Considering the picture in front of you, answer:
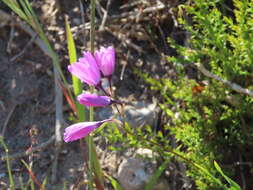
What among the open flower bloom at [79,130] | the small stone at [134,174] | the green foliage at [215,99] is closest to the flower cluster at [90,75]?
the open flower bloom at [79,130]

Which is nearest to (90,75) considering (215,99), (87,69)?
(87,69)

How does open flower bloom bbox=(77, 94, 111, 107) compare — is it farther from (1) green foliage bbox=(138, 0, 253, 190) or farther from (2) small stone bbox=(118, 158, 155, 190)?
(2) small stone bbox=(118, 158, 155, 190)

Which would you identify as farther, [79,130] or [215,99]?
[215,99]

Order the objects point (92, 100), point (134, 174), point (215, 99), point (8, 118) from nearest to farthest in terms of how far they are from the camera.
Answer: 1. point (92, 100)
2. point (215, 99)
3. point (134, 174)
4. point (8, 118)

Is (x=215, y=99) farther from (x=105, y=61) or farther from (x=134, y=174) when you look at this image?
(x=105, y=61)

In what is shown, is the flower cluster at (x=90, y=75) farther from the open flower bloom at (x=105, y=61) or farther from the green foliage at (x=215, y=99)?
the green foliage at (x=215, y=99)

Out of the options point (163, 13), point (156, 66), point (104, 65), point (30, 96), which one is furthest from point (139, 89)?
point (104, 65)

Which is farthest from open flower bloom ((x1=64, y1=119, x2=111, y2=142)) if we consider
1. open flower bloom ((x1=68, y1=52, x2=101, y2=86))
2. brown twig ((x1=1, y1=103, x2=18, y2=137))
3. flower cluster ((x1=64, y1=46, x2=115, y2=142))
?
brown twig ((x1=1, y1=103, x2=18, y2=137))

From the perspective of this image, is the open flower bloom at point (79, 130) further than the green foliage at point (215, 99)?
No
